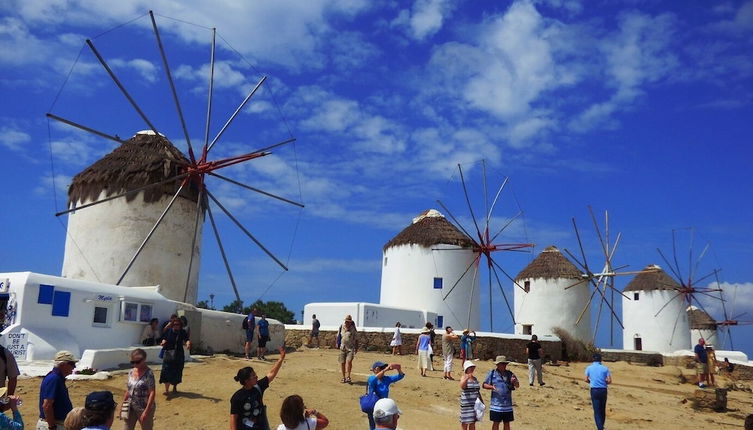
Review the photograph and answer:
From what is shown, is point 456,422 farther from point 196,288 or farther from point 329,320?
point 329,320

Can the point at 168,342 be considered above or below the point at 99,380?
above

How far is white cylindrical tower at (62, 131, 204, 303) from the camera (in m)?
20.4

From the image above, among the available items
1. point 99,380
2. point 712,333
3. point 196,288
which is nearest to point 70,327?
point 99,380

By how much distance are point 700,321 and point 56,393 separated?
4976 centimetres

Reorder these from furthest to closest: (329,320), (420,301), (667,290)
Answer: (667,290), (420,301), (329,320)

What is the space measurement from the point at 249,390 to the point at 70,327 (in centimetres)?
999

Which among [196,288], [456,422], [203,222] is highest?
[203,222]

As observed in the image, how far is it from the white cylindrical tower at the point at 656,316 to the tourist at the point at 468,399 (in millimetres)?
35125

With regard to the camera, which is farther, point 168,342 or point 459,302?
point 459,302

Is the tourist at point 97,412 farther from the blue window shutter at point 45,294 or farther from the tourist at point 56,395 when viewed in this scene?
the blue window shutter at point 45,294

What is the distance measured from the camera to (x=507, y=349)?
77.4ft

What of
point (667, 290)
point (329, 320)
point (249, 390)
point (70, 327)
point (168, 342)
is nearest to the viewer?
point (249, 390)

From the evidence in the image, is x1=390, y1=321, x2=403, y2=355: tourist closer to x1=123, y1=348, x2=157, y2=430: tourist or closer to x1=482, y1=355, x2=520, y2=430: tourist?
x1=482, y1=355, x2=520, y2=430: tourist

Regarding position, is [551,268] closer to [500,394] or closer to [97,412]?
[500,394]
